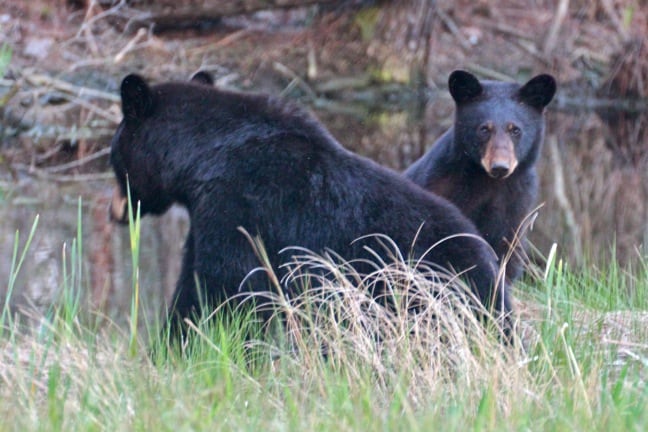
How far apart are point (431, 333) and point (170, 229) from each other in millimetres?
4271

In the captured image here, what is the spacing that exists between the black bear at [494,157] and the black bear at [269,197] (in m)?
1.35

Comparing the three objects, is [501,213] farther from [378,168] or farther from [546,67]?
[546,67]

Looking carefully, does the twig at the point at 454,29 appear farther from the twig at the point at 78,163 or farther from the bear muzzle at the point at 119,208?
the bear muzzle at the point at 119,208

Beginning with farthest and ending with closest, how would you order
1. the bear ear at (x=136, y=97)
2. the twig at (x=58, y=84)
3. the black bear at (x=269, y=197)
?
the twig at (x=58, y=84)
the bear ear at (x=136, y=97)
the black bear at (x=269, y=197)

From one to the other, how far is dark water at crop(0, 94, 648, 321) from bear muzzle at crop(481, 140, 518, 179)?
0.64 m

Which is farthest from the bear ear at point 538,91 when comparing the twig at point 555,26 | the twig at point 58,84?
the twig at point 555,26

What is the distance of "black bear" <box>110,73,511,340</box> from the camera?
3756mm

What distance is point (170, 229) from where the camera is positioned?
24.3ft

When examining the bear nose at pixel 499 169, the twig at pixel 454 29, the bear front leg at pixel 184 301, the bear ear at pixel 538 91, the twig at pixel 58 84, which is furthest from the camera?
the twig at pixel 454 29

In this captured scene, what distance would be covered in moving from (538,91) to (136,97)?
2.12m

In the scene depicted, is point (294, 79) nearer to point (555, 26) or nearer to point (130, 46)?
point (130, 46)

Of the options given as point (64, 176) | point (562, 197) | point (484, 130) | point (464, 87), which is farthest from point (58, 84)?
point (484, 130)

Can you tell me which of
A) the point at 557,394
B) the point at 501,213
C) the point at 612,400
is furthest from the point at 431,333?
the point at 501,213

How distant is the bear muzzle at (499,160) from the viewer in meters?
5.09
